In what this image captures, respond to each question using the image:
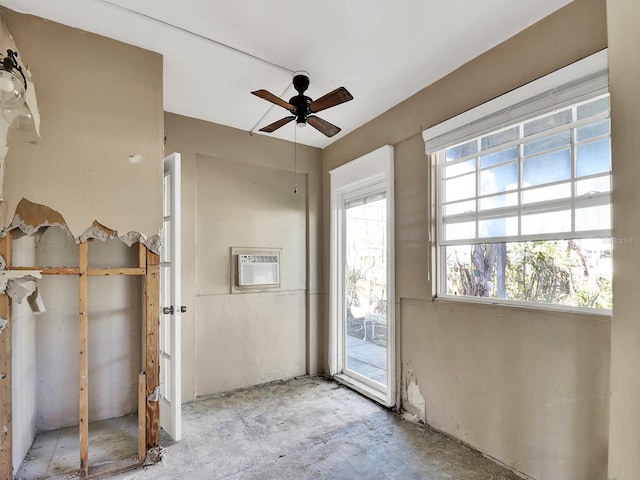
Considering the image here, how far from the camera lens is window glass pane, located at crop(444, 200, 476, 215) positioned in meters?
2.44

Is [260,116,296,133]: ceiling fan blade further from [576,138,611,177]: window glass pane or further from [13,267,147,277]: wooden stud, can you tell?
[576,138,611,177]: window glass pane

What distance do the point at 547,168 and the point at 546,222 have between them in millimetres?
326

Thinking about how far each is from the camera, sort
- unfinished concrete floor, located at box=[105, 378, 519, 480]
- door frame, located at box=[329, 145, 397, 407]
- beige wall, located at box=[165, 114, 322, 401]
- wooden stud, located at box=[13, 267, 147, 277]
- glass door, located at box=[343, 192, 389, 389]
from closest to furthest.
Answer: wooden stud, located at box=[13, 267, 147, 277]
unfinished concrete floor, located at box=[105, 378, 519, 480]
door frame, located at box=[329, 145, 397, 407]
beige wall, located at box=[165, 114, 322, 401]
glass door, located at box=[343, 192, 389, 389]

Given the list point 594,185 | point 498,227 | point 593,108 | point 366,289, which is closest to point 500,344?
point 498,227

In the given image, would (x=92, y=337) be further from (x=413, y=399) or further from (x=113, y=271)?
(x=413, y=399)

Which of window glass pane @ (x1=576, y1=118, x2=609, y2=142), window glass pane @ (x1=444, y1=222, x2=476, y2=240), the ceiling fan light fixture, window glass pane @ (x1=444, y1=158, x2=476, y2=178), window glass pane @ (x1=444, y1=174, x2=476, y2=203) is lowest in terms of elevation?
window glass pane @ (x1=444, y1=222, x2=476, y2=240)

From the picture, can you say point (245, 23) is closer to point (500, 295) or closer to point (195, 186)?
point (195, 186)

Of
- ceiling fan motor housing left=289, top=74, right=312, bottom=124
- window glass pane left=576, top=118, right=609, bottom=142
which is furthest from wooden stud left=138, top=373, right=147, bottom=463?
window glass pane left=576, top=118, right=609, bottom=142

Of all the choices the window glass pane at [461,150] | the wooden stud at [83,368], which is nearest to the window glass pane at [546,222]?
the window glass pane at [461,150]

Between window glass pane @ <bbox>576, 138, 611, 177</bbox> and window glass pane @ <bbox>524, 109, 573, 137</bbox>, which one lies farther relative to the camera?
window glass pane @ <bbox>524, 109, 573, 137</bbox>

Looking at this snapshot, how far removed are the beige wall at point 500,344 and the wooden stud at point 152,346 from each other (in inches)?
76.1

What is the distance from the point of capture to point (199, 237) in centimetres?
329

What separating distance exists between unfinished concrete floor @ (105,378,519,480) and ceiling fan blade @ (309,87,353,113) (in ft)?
7.70

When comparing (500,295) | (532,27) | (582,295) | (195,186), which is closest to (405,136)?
(532,27)
